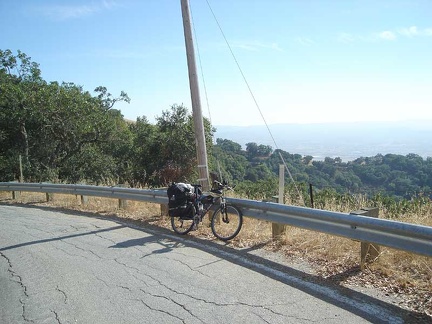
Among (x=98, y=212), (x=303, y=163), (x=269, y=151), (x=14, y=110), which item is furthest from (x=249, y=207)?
(x=269, y=151)

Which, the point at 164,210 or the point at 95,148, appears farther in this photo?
the point at 95,148

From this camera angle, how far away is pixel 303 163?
3716 centimetres

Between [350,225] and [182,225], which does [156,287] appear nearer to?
[350,225]

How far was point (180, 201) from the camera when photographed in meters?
6.69

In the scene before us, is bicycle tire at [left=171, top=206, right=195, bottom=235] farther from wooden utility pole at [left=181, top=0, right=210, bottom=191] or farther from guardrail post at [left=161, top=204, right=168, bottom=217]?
wooden utility pole at [left=181, top=0, right=210, bottom=191]

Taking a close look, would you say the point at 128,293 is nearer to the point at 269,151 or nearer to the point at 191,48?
the point at 191,48

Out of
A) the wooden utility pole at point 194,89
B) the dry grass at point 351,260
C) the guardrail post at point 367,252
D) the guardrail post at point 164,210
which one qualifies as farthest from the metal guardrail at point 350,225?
the guardrail post at point 164,210

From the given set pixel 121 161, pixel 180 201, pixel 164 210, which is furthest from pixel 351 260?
pixel 121 161

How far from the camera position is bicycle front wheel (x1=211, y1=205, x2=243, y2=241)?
6.24 metres

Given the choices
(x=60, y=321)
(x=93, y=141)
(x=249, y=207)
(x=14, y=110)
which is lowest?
(x=60, y=321)

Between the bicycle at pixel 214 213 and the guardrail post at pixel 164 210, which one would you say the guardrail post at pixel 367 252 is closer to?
the bicycle at pixel 214 213

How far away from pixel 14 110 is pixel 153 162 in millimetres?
10488

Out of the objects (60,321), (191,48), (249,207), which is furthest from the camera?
(191,48)

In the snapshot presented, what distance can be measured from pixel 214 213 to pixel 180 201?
682 millimetres
